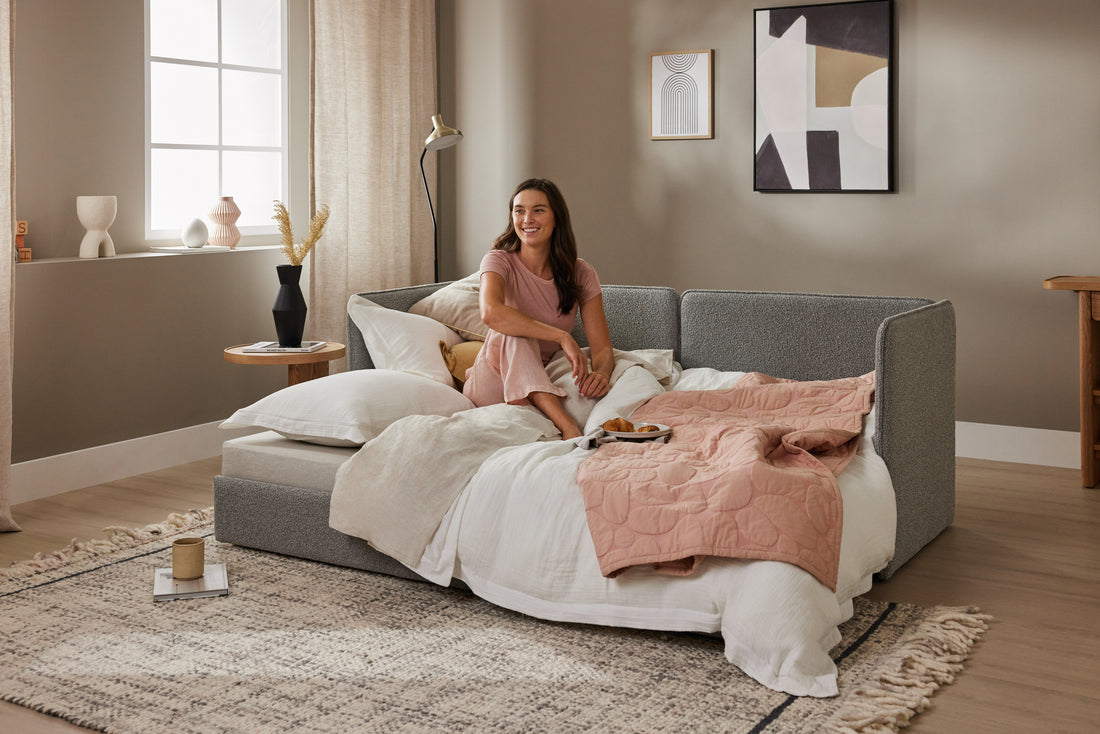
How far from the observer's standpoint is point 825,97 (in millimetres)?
4773

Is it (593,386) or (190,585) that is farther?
(593,386)

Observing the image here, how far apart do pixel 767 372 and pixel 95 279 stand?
8.15 ft

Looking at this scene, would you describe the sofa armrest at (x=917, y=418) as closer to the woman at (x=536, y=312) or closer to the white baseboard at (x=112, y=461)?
the woman at (x=536, y=312)

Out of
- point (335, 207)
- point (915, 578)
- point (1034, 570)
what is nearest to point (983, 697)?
point (915, 578)

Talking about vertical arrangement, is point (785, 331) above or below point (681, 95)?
below

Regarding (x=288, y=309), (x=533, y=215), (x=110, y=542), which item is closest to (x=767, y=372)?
(x=533, y=215)

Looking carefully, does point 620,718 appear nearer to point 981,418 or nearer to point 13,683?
point 13,683

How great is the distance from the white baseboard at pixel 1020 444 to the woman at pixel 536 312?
195cm

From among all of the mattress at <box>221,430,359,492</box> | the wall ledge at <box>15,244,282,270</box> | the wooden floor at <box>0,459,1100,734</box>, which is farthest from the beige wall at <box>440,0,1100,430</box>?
the mattress at <box>221,430,359,492</box>

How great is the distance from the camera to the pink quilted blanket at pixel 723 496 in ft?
8.02

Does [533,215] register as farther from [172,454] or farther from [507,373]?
A: [172,454]

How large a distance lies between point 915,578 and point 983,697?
0.78 metres

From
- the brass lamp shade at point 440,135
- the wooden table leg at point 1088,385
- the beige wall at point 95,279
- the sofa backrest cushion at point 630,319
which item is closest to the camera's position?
the sofa backrest cushion at point 630,319

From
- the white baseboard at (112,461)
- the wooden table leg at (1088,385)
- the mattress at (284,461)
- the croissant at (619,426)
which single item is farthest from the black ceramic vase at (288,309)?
the wooden table leg at (1088,385)
